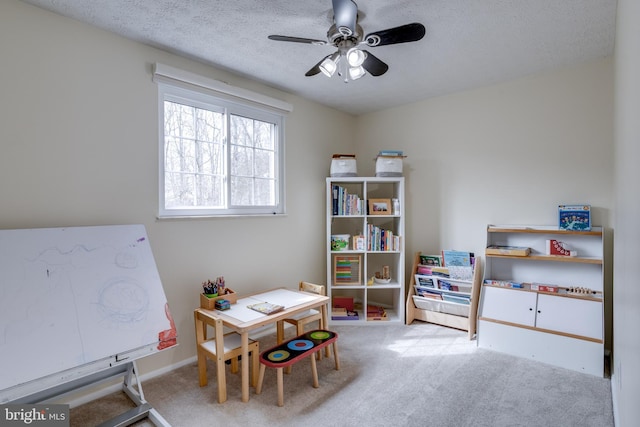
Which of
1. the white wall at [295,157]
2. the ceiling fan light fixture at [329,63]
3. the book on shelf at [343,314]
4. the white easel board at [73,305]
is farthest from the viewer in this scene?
the book on shelf at [343,314]

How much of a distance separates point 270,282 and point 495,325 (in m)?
2.03

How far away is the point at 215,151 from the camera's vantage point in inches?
110

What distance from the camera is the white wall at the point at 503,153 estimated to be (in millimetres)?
2672

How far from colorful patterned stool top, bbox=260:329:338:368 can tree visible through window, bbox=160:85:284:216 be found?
4.04ft

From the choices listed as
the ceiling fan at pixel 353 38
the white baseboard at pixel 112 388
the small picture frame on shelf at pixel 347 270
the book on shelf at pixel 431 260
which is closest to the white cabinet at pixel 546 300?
the book on shelf at pixel 431 260

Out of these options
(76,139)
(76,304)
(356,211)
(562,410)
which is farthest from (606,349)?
(76,139)

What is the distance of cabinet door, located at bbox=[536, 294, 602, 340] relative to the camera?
240cm

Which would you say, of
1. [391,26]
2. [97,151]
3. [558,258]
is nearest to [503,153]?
[558,258]

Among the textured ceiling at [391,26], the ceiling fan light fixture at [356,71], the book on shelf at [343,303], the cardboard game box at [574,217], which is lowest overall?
the book on shelf at [343,303]

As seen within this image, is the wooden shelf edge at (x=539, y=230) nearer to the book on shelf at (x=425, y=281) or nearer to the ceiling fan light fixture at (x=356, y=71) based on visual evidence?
the book on shelf at (x=425, y=281)

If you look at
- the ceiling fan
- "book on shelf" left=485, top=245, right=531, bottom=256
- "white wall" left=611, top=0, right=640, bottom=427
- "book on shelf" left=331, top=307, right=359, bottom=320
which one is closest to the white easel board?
the ceiling fan

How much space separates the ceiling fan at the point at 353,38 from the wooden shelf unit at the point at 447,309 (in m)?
2.13

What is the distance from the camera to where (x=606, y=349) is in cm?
263

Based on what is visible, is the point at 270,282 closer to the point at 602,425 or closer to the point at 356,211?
the point at 356,211
